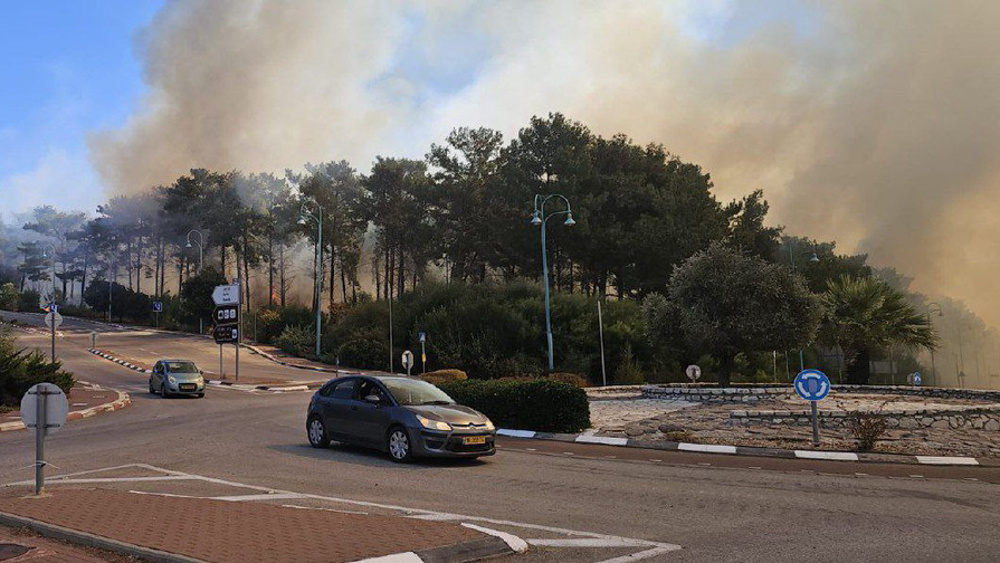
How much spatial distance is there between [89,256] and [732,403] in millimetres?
112879

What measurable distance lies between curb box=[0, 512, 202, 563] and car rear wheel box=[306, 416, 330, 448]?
681cm

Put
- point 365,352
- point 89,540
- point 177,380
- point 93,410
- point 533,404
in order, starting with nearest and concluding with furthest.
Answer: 1. point 89,540
2. point 533,404
3. point 93,410
4. point 177,380
5. point 365,352

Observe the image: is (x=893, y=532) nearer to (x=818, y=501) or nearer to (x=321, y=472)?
(x=818, y=501)

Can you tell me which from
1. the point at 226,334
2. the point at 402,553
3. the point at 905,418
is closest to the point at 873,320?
the point at 905,418

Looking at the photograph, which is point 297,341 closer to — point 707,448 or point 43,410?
point 707,448

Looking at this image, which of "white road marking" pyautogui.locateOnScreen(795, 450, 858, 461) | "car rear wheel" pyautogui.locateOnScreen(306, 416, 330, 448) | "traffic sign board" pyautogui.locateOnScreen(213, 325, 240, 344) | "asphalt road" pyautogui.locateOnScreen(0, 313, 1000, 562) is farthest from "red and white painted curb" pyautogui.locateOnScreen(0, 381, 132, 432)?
"white road marking" pyautogui.locateOnScreen(795, 450, 858, 461)

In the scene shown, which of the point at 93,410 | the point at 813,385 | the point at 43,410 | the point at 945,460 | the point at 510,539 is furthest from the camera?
the point at 93,410

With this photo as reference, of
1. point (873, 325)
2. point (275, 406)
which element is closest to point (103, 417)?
point (275, 406)

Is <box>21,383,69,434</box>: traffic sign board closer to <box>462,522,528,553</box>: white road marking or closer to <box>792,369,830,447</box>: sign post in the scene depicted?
<box>462,522,528,553</box>: white road marking

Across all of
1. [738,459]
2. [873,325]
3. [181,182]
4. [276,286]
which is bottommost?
[738,459]

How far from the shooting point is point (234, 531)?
6457 millimetres

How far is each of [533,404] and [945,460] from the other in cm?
817

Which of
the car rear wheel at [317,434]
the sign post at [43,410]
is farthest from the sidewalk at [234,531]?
the car rear wheel at [317,434]

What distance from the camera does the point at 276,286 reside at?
98.2 meters
